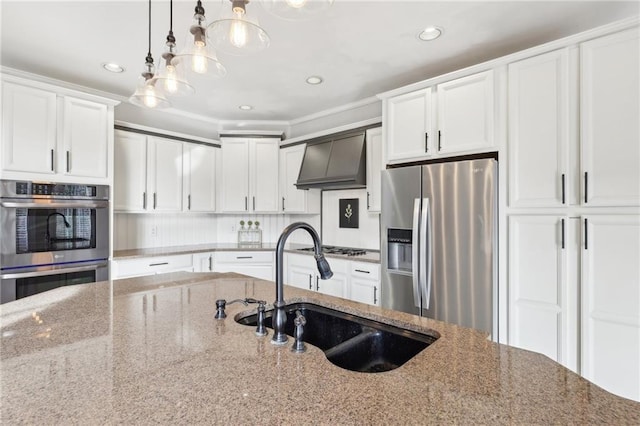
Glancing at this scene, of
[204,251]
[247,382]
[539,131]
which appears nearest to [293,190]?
[204,251]

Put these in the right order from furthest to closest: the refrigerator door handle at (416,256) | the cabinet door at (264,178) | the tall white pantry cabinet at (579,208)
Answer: the cabinet door at (264,178) < the refrigerator door handle at (416,256) < the tall white pantry cabinet at (579,208)

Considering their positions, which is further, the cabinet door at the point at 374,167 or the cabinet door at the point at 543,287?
the cabinet door at the point at 374,167

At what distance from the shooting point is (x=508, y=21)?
212 centimetres

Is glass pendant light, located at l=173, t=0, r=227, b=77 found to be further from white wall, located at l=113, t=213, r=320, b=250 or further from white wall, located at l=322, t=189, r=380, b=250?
white wall, located at l=113, t=213, r=320, b=250

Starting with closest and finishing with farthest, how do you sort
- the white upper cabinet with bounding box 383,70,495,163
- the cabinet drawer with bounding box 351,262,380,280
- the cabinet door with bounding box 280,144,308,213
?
the white upper cabinet with bounding box 383,70,495,163, the cabinet drawer with bounding box 351,262,380,280, the cabinet door with bounding box 280,144,308,213

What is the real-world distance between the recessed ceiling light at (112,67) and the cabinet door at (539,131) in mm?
3090

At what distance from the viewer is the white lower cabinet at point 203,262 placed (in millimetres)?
3607

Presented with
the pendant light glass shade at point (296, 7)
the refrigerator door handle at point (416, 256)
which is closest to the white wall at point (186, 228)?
the refrigerator door handle at point (416, 256)

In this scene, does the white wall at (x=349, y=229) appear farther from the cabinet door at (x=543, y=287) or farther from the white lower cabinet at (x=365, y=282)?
the cabinet door at (x=543, y=287)

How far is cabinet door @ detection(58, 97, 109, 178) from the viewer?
275 cm

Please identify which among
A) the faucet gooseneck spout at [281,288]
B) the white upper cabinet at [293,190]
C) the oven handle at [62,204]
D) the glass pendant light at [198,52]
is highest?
the glass pendant light at [198,52]

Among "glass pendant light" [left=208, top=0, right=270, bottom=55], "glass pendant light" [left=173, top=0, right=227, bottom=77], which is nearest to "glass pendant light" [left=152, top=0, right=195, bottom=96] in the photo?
"glass pendant light" [left=173, top=0, right=227, bottom=77]

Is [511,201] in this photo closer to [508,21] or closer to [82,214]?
[508,21]

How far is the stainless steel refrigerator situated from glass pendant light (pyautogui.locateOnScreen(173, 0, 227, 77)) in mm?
1630
